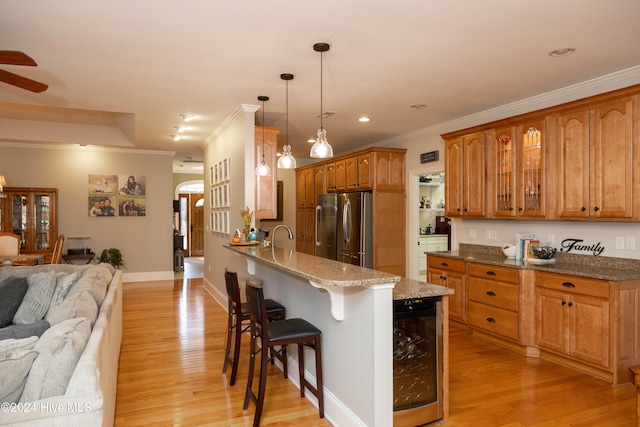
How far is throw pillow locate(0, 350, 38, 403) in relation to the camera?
1.62 meters

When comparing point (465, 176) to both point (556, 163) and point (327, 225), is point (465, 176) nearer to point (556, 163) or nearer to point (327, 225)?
point (556, 163)

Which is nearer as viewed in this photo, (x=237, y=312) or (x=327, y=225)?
(x=237, y=312)

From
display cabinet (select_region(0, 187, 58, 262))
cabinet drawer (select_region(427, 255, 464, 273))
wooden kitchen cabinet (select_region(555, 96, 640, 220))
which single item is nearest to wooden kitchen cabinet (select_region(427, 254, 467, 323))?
cabinet drawer (select_region(427, 255, 464, 273))

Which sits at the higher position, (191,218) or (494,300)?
(191,218)

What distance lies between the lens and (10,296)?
3.51 meters

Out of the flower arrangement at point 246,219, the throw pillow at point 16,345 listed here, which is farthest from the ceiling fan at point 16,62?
the flower arrangement at point 246,219

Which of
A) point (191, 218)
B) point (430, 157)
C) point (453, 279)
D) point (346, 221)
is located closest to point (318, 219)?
point (346, 221)

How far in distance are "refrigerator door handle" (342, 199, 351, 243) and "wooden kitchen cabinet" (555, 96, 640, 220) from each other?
122 inches

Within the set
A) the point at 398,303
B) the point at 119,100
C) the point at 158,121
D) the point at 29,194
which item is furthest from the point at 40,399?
the point at 29,194

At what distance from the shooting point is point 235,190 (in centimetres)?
550

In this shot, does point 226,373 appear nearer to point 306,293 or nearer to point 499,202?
point 306,293

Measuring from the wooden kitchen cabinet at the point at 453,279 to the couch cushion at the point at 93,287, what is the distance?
11.7 ft

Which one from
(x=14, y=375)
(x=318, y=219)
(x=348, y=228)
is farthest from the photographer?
(x=318, y=219)

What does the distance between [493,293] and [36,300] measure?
13.8ft
